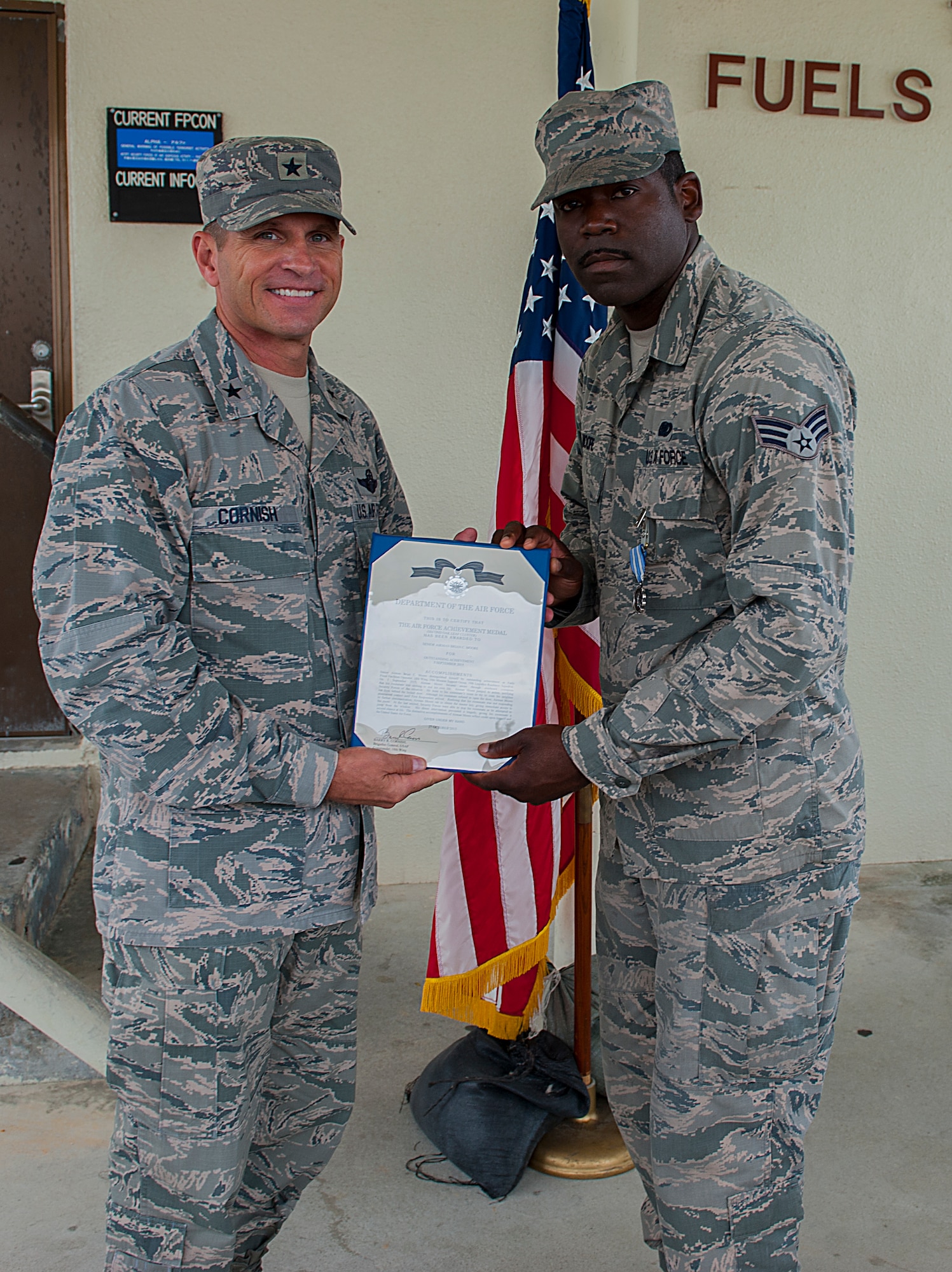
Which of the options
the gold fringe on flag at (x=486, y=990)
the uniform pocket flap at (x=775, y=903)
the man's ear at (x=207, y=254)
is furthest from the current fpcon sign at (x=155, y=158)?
the uniform pocket flap at (x=775, y=903)

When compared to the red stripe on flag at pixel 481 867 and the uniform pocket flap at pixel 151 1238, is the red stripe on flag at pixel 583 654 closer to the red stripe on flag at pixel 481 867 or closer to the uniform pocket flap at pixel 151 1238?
the red stripe on flag at pixel 481 867

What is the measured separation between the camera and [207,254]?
65.4 inches

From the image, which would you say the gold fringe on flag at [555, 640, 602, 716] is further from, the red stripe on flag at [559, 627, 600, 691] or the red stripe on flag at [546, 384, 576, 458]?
the red stripe on flag at [546, 384, 576, 458]

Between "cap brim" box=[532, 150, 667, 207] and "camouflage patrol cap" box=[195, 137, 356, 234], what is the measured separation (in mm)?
379

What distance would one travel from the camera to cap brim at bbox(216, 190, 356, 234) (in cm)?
157

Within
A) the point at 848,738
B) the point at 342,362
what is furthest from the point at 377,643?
the point at 342,362

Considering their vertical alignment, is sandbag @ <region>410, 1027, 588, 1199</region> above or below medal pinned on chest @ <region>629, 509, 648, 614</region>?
below

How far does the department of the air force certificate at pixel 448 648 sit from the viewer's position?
1674mm

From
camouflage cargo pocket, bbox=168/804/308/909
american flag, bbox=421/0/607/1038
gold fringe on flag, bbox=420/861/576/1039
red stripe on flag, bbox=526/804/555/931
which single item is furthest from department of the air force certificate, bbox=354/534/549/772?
gold fringe on flag, bbox=420/861/576/1039

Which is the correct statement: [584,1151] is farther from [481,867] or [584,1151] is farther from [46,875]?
[46,875]

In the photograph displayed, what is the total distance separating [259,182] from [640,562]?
81 cm

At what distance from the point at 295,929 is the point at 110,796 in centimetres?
35

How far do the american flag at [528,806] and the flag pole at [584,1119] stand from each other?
87 mm

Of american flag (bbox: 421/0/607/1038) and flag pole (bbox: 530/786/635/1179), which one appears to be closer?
flag pole (bbox: 530/786/635/1179)
